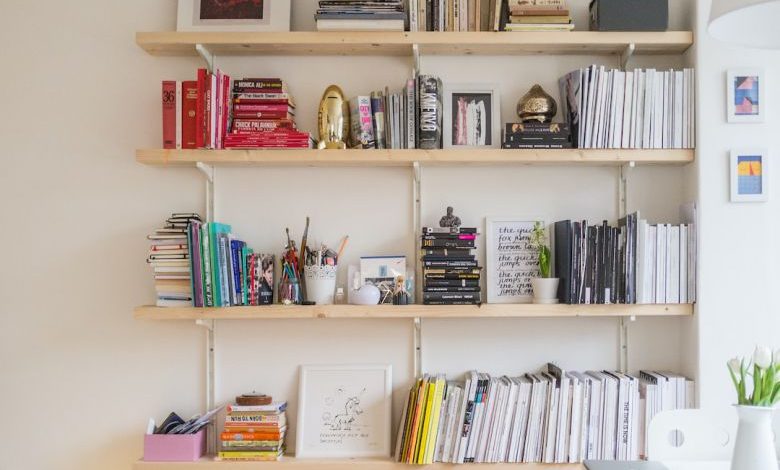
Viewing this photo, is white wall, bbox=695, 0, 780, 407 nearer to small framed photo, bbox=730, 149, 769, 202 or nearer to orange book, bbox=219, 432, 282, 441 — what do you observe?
small framed photo, bbox=730, 149, 769, 202

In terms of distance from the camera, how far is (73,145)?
271 centimetres

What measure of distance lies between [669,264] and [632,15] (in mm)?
852

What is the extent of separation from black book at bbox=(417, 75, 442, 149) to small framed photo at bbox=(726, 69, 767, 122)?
3.26 feet

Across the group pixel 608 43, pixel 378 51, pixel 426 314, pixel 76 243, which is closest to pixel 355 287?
pixel 426 314

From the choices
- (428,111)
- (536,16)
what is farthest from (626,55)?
(428,111)

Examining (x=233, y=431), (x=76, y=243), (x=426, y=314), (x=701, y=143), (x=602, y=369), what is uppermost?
(x=701, y=143)

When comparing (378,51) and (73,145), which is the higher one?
(378,51)

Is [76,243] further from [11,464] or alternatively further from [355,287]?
[355,287]

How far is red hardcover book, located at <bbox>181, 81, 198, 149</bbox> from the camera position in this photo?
8.37ft

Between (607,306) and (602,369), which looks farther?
(602,369)

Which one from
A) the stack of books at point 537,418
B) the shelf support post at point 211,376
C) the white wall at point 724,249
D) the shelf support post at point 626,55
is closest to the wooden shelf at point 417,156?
the white wall at point 724,249

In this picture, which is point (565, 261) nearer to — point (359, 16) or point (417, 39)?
point (417, 39)

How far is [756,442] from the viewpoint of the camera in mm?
1692

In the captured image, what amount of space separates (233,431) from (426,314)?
77cm
